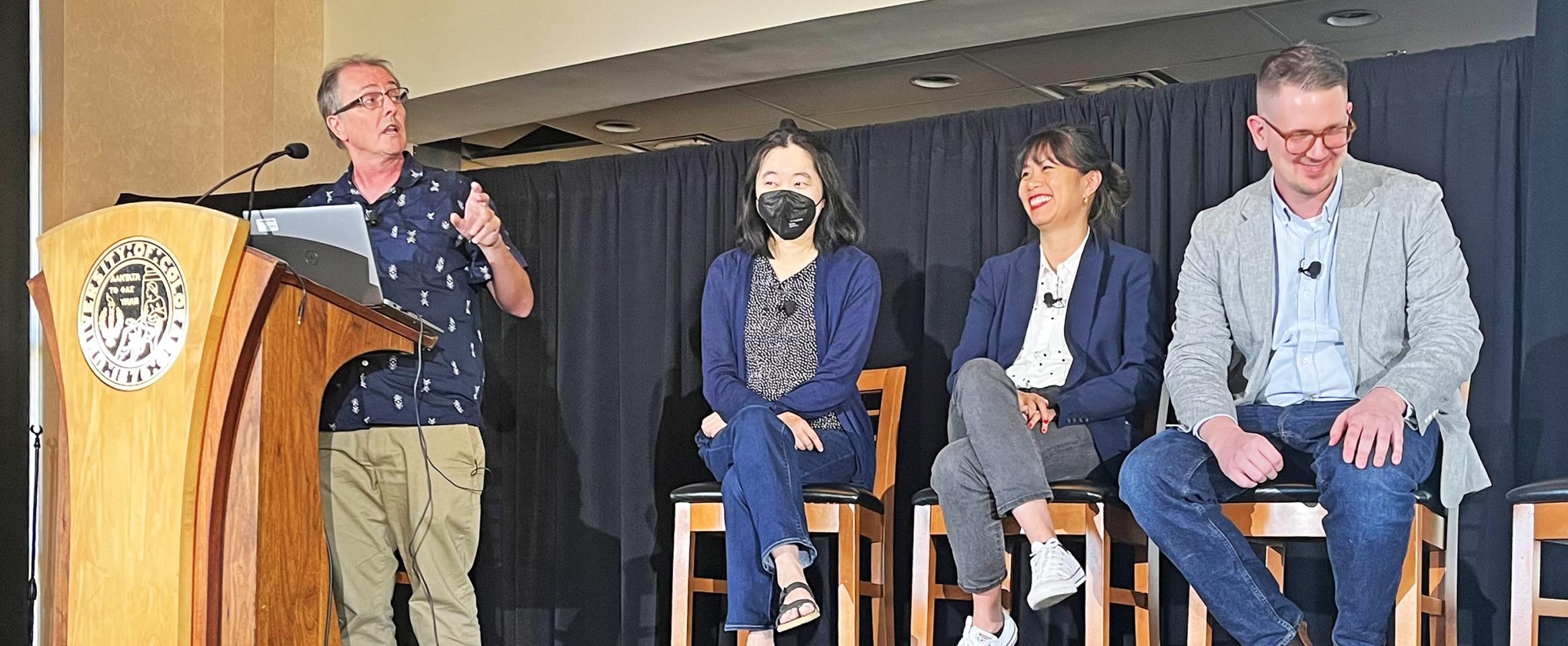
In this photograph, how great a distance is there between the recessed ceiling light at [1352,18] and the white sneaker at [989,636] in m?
2.07

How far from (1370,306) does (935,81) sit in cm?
221

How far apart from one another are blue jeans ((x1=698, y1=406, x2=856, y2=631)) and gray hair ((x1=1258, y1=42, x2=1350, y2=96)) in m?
1.16

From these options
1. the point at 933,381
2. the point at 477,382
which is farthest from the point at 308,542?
the point at 933,381

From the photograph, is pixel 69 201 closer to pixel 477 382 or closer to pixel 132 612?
pixel 477 382

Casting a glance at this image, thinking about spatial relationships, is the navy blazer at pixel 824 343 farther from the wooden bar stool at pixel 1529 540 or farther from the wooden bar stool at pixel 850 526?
the wooden bar stool at pixel 1529 540

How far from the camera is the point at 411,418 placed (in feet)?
9.20

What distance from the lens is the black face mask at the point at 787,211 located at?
3.18m

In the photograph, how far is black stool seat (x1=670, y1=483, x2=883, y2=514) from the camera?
2.91 m

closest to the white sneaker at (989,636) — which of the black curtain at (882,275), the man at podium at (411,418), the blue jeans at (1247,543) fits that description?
Result: the blue jeans at (1247,543)

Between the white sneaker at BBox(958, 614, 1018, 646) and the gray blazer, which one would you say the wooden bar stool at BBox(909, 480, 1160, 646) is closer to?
the white sneaker at BBox(958, 614, 1018, 646)

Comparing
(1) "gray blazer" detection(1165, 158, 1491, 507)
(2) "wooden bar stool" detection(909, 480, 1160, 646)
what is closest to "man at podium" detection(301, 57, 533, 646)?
(2) "wooden bar stool" detection(909, 480, 1160, 646)

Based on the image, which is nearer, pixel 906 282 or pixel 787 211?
pixel 787 211

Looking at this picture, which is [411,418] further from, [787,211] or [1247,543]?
[1247,543]

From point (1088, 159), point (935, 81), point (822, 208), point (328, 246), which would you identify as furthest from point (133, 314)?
point (935, 81)
